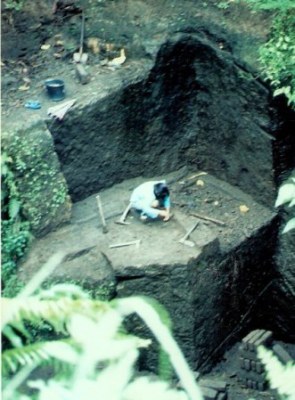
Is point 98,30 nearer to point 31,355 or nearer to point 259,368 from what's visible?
point 259,368

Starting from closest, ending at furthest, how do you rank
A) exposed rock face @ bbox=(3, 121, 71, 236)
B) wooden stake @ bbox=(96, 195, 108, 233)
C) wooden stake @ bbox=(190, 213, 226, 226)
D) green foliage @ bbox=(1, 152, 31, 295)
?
green foliage @ bbox=(1, 152, 31, 295), exposed rock face @ bbox=(3, 121, 71, 236), wooden stake @ bbox=(96, 195, 108, 233), wooden stake @ bbox=(190, 213, 226, 226)

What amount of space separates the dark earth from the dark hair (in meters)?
0.29

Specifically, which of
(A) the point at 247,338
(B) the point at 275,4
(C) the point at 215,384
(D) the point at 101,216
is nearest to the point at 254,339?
(A) the point at 247,338

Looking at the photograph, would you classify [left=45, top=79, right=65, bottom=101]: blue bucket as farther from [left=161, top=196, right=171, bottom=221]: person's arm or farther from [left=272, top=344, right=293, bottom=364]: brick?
[left=272, top=344, right=293, bottom=364]: brick

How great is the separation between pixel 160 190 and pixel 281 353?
224cm

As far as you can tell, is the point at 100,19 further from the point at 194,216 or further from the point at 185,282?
the point at 185,282

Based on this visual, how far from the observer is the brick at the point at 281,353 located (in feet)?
28.3

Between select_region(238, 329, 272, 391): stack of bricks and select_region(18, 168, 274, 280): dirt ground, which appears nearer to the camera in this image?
select_region(18, 168, 274, 280): dirt ground

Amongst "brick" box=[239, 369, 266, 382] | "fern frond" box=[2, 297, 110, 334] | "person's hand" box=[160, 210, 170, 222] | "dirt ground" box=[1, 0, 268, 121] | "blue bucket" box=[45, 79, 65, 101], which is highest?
"fern frond" box=[2, 297, 110, 334]

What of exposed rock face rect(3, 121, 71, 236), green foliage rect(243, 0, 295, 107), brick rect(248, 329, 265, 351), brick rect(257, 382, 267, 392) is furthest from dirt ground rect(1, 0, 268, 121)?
brick rect(257, 382, 267, 392)

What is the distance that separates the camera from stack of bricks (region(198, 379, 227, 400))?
8000 millimetres

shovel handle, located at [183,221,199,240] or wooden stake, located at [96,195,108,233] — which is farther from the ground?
shovel handle, located at [183,221,199,240]

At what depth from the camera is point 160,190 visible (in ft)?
27.0

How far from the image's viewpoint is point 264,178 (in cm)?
916
